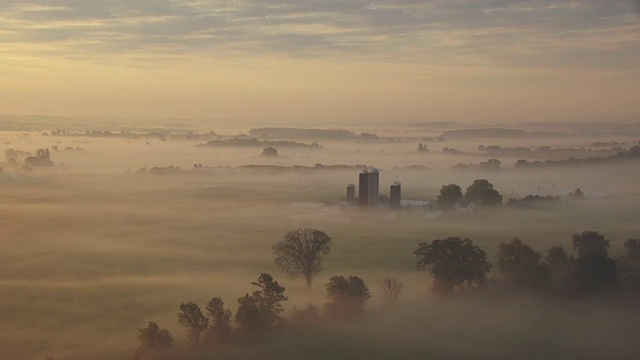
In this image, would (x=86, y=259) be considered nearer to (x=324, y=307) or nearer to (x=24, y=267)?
(x=24, y=267)

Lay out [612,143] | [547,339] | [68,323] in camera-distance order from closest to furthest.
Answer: [68,323] → [547,339] → [612,143]

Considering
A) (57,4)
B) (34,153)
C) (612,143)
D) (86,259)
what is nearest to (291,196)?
(86,259)

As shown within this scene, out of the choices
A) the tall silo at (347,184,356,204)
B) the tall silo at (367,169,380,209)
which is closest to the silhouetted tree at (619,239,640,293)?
the tall silo at (367,169,380,209)

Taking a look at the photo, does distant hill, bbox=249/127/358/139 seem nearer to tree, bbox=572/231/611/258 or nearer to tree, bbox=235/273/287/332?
tree, bbox=235/273/287/332

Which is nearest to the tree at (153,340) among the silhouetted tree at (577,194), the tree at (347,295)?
the tree at (347,295)

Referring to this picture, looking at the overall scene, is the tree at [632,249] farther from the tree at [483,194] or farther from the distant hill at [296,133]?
the distant hill at [296,133]

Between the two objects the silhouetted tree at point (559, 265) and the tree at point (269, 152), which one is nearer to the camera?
the silhouetted tree at point (559, 265)

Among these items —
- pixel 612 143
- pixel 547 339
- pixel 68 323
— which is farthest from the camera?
pixel 612 143
